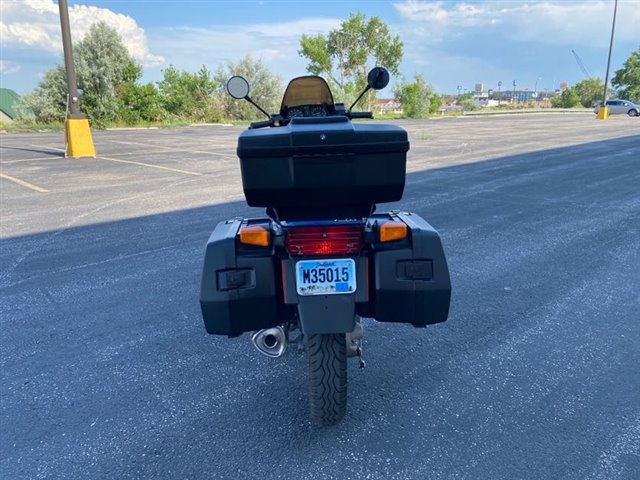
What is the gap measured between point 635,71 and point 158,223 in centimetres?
7446

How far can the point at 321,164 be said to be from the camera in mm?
2055

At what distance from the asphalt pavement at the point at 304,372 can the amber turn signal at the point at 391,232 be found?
0.95 m

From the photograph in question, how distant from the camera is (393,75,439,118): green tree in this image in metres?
42.1

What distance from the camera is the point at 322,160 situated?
6.73ft

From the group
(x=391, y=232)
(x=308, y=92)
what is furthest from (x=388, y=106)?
(x=391, y=232)

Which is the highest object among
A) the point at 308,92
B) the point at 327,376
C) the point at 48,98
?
the point at 48,98

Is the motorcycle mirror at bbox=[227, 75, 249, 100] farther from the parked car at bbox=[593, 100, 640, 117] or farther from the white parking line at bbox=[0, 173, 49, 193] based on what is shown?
the parked car at bbox=[593, 100, 640, 117]

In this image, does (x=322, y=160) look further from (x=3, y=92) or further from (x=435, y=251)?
(x=3, y=92)

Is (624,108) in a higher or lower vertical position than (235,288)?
higher

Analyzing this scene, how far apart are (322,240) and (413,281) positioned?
0.49 metres

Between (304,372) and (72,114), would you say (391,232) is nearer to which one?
(304,372)

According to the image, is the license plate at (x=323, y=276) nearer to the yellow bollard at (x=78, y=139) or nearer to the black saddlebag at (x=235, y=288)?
the black saddlebag at (x=235, y=288)

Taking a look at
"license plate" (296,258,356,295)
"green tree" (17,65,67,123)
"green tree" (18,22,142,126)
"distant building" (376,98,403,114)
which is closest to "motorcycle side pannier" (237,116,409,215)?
"license plate" (296,258,356,295)

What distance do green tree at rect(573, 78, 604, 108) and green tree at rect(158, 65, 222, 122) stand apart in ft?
183
